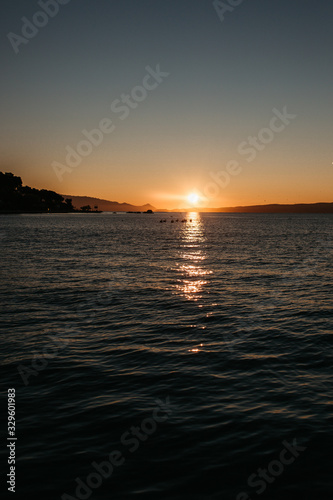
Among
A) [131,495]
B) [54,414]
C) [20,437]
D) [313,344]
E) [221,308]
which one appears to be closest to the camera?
[131,495]

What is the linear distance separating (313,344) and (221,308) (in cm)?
768

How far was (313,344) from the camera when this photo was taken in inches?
692

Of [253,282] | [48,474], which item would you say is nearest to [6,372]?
[48,474]

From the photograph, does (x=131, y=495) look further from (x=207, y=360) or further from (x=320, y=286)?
(x=320, y=286)

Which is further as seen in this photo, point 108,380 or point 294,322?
point 294,322

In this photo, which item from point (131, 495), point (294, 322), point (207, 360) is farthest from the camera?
point (294, 322)

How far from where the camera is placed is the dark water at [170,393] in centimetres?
869

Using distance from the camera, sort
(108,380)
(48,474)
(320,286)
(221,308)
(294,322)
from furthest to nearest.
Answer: (320,286) < (221,308) < (294,322) < (108,380) < (48,474)

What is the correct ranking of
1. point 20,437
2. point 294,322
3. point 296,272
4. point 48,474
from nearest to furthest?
1. point 48,474
2. point 20,437
3. point 294,322
4. point 296,272

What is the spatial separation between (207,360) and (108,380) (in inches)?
165

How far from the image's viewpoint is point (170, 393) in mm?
12570

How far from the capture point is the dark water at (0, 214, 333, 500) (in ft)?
28.5

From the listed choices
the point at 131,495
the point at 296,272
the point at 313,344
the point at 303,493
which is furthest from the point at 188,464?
the point at 296,272

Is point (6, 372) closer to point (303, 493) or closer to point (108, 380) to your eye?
point (108, 380)
